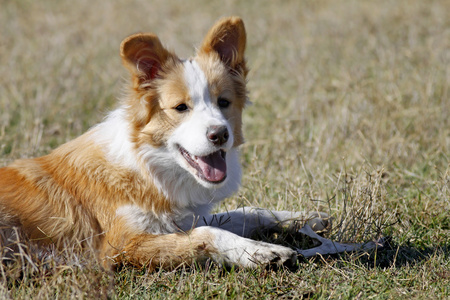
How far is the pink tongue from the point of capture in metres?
3.80

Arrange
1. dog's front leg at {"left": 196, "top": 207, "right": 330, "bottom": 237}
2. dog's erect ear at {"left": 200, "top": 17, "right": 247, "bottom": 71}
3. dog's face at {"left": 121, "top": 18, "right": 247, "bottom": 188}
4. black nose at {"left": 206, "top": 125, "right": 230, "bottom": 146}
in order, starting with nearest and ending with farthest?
black nose at {"left": 206, "top": 125, "right": 230, "bottom": 146}
dog's face at {"left": 121, "top": 18, "right": 247, "bottom": 188}
dog's erect ear at {"left": 200, "top": 17, "right": 247, "bottom": 71}
dog's front leg at {"left": 196, "top": 207, "right": 330, "bottom": 237}

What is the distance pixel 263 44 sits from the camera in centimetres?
959

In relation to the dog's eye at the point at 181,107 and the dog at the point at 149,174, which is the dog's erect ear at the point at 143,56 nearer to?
the dog at the point at 149,174

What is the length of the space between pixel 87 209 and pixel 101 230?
0.60 ft

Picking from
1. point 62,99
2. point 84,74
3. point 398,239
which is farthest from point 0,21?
point 398,239

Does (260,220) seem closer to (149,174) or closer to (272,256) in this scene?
(272,256)

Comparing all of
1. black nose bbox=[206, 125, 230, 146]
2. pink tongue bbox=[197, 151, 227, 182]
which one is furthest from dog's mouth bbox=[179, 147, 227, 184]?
black nose bbox=[206, 125, 230, 146]

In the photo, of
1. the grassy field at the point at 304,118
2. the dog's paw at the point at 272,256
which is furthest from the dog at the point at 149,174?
the grassy field at the point at 304,118

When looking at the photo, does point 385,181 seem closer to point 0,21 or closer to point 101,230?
point 101,230

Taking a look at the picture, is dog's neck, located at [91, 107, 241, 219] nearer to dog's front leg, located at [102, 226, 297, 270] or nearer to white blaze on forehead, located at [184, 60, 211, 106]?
dog's front leg, located at [102, 226, 297, 270]

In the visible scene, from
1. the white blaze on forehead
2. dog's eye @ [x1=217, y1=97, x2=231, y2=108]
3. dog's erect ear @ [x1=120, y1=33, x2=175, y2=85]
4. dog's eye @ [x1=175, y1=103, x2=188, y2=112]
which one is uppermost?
dog's erect ear @ [x1=120, y1=33, x2=175, y2=85]

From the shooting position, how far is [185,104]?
3795 mm

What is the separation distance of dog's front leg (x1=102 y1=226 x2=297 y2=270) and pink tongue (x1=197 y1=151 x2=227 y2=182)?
1.22ft

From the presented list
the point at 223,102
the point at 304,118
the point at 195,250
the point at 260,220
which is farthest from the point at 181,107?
the point at 304,118
